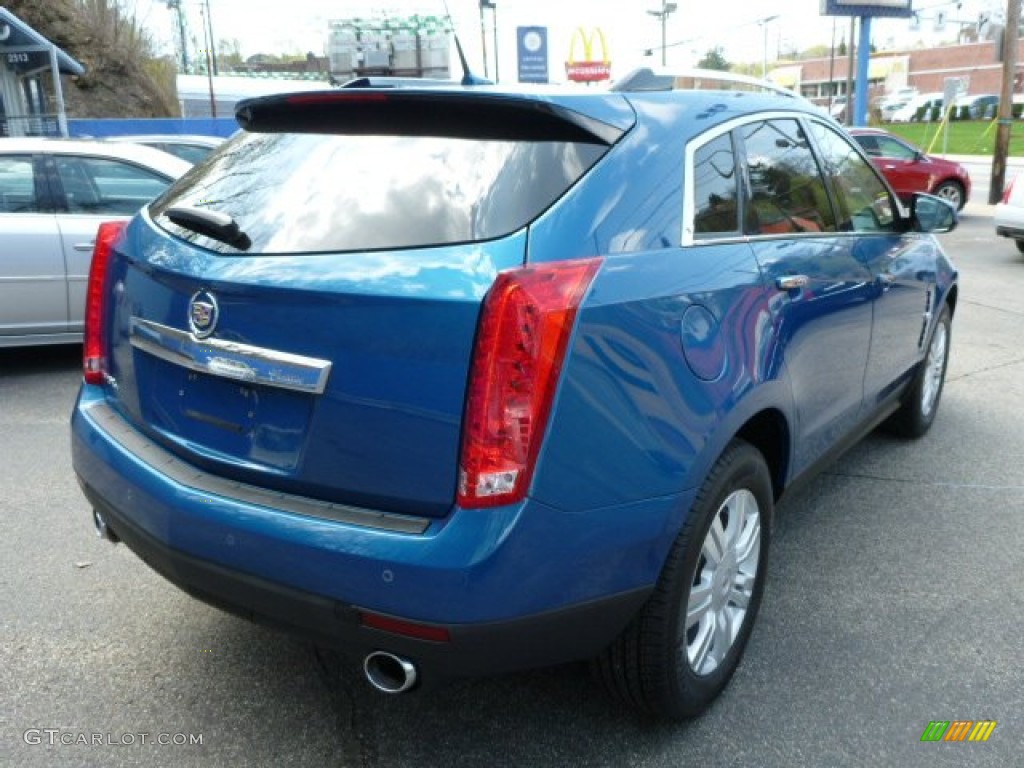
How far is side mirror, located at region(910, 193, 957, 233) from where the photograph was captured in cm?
415

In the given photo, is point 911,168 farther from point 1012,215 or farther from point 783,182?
point 783,182

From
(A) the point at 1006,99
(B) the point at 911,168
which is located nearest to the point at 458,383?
(B) the point at 911,168

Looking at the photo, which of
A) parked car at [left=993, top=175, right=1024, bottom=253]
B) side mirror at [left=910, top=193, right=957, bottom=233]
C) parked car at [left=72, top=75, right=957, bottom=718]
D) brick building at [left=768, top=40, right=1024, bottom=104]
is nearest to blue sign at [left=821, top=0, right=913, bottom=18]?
parked car at [left=993, top=175, right=1024, bottom=253]

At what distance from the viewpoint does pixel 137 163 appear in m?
6.47

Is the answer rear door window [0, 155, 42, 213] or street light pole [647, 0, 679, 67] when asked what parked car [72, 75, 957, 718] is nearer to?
rear door window [0, 155, 42, 213]

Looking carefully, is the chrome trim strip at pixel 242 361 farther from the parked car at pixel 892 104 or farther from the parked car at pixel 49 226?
the parked car at pixel 892 104

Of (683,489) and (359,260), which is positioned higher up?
(359,260)

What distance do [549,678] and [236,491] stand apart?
1.15m

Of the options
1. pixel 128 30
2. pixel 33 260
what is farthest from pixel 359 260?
pixel 128 30

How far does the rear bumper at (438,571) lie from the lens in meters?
1.94

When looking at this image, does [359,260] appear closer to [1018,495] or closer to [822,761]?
[822,761]

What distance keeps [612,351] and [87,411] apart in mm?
1613

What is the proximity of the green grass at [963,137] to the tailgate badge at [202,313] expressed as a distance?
32.5m

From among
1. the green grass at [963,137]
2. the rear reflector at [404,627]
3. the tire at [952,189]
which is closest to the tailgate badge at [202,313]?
the rear reflector at [404,627]
